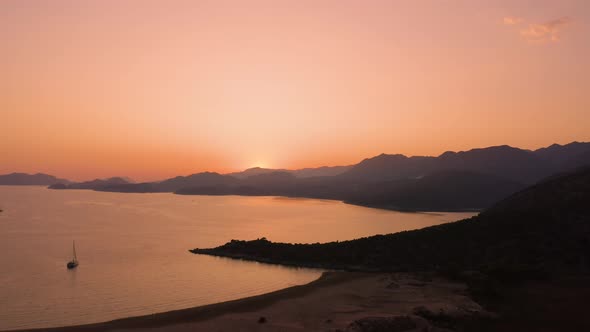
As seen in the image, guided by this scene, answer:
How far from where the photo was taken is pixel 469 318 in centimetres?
4138

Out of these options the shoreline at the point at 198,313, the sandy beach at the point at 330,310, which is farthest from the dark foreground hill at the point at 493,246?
the shoreline at the point at 198,313

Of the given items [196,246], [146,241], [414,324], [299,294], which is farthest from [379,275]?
[146,241]

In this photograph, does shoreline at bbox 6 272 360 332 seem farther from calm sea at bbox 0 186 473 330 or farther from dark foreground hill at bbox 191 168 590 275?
dark foreground hill at bbox 191 168 590 275

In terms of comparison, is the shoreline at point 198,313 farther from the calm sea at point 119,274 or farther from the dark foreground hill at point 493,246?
the dark foreground hill at point 493,246

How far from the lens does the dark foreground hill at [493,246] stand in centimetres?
6412

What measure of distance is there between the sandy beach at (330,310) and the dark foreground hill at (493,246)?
12.6 m

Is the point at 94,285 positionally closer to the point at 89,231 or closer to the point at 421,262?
the point at 421,262

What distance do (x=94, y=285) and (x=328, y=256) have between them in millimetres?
37072

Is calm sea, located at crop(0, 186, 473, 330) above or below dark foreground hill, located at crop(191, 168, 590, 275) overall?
below

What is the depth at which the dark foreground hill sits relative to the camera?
64.1 m

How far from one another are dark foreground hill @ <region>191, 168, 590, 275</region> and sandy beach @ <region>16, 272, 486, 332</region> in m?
12.6

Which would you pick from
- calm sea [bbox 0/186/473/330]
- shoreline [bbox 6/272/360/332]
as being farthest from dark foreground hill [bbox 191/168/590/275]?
→ shoreline [bbox 6/272/360/332]

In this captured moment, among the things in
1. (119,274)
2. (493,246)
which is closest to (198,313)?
(119,274)

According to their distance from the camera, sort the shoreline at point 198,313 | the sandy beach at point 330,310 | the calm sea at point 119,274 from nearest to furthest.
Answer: the sandy beach at point 330,310 < the shoreline at point 198,313 < the calm sea at point 119,274
